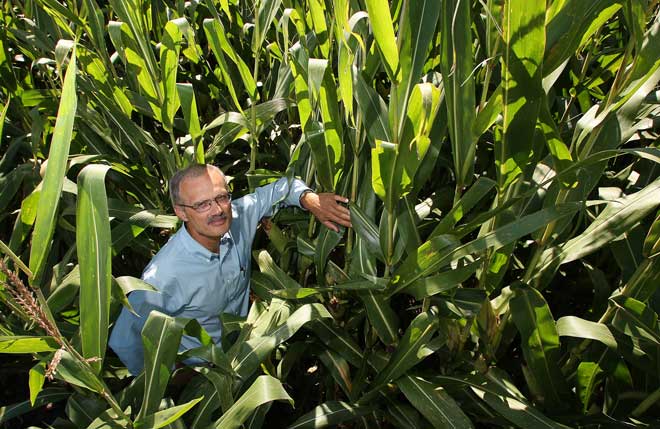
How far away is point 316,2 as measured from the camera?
3.13 ft

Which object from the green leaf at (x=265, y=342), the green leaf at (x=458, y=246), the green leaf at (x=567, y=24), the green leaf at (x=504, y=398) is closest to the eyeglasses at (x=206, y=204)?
Answer: the green leaf at (x=265, y=342)

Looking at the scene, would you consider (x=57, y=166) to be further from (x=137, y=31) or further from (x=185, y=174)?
(x=137, y=31)

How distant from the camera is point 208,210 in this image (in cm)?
106

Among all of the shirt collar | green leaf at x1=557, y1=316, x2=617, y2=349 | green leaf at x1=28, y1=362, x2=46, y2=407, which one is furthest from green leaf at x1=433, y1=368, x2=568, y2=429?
green leaf at x1=28, y1=362, x2=46, y2=407

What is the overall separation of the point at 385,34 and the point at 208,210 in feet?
1.69

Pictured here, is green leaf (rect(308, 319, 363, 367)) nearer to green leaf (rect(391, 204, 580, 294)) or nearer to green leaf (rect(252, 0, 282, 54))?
green leaf (rect(391, 204, 580, 294))

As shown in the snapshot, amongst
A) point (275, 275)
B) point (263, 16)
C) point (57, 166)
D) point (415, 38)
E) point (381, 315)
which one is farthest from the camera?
point (263, 16)

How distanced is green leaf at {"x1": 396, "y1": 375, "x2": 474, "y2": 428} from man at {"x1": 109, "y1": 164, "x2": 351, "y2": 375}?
29cm

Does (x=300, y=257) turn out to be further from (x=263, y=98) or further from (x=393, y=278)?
(x=263, y=98)

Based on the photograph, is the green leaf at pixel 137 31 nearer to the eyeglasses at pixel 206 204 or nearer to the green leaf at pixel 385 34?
the eyeglasses at pixel 206 204

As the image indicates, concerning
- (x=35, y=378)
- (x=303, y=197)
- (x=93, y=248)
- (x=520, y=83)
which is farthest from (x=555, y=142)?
(x=35, y=378)

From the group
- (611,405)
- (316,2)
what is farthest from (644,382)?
(316,2)

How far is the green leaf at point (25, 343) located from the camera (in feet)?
2.06

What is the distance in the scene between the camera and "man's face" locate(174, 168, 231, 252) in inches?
41.5
